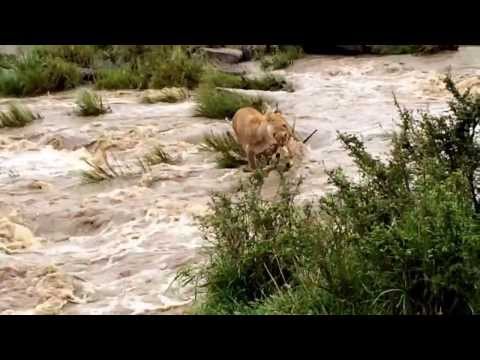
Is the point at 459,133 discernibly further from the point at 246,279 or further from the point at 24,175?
Answer: the point at 24,175

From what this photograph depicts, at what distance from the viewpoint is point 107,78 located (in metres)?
12.6

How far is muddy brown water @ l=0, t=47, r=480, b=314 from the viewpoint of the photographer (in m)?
5.72

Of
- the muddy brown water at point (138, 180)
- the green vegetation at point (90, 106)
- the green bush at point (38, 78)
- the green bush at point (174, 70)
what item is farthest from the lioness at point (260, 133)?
the green bush at point (38, 78)

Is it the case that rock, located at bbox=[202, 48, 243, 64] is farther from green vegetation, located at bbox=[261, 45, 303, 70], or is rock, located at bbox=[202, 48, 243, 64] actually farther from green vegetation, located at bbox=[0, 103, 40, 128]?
green vegetation, located at bbox=[0, 103, 40, 128]

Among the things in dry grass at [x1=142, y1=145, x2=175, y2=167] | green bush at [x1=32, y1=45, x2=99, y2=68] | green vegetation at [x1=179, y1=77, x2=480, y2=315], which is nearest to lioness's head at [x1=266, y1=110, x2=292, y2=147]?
dry grass at [x1=142, y1=145, x2=175, y2=167]

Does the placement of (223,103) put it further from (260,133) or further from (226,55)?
(226,55)

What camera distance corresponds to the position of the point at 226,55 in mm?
13508

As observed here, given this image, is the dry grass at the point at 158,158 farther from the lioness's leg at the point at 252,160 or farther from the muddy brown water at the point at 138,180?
the lioness's leg at the point at 252,160

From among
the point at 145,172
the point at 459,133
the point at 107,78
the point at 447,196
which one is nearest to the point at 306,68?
the point at 107,78

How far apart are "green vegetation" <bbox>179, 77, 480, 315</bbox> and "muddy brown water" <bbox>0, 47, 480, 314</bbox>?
44cm

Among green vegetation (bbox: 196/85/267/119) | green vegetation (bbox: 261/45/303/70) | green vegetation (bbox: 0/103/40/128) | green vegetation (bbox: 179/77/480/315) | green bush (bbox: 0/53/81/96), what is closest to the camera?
green vegetation (bbox: 179/77/480/315)

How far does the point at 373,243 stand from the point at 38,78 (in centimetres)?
916

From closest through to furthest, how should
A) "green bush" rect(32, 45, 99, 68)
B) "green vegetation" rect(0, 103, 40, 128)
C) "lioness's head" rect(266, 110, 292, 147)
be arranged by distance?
"lioness's head" rect(266, 110, 292, 147)
"green vegetation" rect(0, 103, 40, 128)
"green bush" rect(32, 45, 99, 68)

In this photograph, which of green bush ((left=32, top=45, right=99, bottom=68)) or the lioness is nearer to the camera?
the lioness
